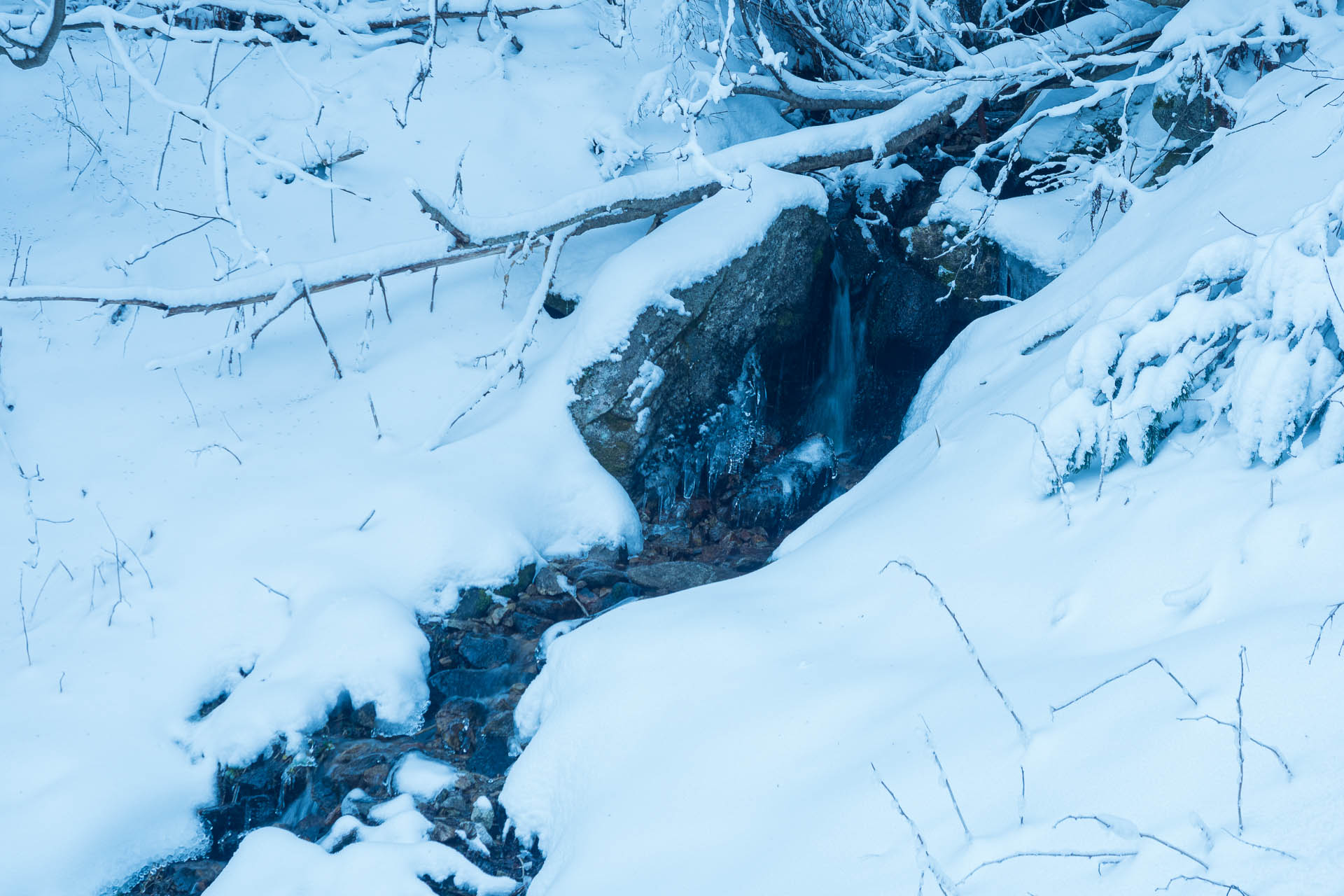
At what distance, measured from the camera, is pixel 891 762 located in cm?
216

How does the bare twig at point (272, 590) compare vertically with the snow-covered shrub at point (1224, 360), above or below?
below

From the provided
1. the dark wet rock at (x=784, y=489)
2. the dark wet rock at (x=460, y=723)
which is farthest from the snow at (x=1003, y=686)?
the dark wet rock at (x=784, y=489)

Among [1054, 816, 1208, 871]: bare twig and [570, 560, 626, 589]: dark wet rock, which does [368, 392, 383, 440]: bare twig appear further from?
[1054, 816, 1208, 871]: bare twig

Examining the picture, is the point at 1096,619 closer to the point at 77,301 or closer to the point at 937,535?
the point at 937,535

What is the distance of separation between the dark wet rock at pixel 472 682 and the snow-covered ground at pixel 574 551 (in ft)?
0.46

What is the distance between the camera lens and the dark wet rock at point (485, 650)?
4.57 m

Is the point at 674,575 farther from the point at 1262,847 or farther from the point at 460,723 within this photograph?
the point at 1262,847

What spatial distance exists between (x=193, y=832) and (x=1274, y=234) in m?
4.66

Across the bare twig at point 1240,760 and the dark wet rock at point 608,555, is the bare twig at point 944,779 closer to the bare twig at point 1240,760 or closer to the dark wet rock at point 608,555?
the bare twig at point 1240,760

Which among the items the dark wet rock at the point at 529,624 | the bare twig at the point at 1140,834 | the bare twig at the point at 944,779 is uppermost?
the bare twig at the point at 1140,834

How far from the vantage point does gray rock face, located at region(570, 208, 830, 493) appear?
19.1 feet

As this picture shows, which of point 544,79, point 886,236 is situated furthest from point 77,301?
point 886,236

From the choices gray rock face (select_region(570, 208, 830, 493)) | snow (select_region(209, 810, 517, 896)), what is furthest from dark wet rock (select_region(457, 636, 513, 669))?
gray rock face (select_region(570, 208, 830, 493))

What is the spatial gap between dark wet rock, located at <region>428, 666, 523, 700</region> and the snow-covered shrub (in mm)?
2784
